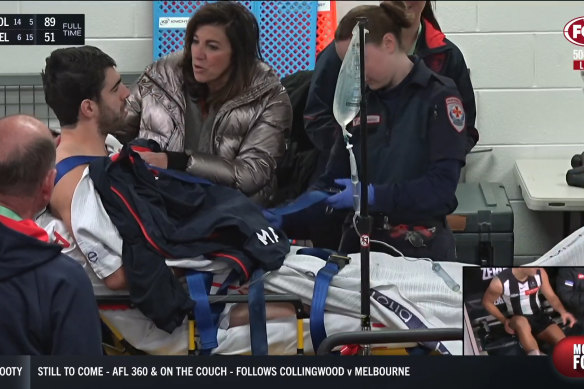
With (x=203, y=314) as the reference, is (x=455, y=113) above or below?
above

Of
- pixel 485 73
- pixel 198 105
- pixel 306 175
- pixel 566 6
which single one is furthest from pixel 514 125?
pixel 198 105

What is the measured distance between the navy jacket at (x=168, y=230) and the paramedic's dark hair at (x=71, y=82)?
14cm

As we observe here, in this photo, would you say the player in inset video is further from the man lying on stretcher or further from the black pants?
the man lying on stretcher

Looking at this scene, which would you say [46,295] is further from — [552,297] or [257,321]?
[552,297]

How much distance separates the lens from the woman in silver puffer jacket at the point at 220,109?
8.11ft

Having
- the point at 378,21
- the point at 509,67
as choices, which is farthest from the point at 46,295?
the point at 509,67

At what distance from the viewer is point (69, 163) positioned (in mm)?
2314

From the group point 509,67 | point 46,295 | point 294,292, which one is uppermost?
point 509,67

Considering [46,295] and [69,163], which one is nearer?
[46,295]

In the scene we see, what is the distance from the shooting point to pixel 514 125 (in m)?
2.46

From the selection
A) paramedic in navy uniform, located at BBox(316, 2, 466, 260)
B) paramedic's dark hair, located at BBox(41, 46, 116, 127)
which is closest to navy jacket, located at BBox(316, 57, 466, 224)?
paramedic in navy uniform, located at BBox(316, 2, 466, 260)

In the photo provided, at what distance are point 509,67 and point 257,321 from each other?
0.79 m

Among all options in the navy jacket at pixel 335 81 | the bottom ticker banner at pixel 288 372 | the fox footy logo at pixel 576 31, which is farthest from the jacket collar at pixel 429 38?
the bottom ticker banner at pixel 288 372

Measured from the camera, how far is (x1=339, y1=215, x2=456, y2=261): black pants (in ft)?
8.04
